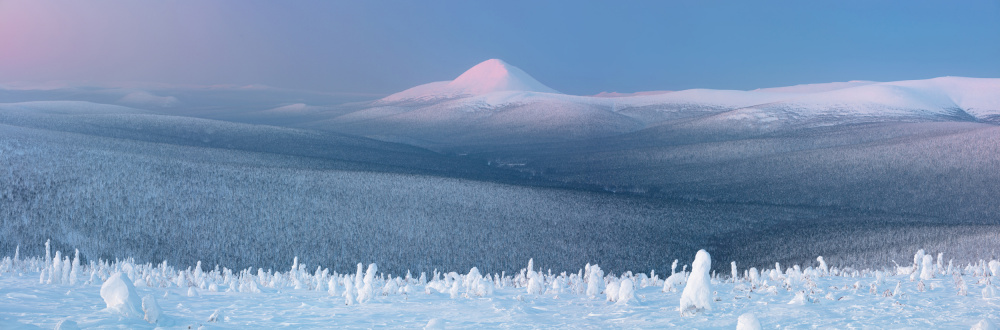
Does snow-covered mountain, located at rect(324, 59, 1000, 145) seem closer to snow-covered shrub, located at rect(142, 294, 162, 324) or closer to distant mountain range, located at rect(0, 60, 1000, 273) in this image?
distant mountain range, located at rect(0, 60, 1000, 273)

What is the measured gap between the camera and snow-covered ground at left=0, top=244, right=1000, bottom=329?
7.29 metres

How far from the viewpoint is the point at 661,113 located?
167500 millimetres

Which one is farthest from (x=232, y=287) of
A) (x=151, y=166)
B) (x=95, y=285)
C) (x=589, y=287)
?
(x=151, y=166)

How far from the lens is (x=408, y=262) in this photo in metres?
25.1

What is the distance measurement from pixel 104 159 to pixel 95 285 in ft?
101

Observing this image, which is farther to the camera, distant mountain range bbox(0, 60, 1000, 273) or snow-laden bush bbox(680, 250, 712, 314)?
distant mountain range bbox(0, 60, 1000, 273)

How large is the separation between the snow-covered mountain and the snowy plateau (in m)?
22.9

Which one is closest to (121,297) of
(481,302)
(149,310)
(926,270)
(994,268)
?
(149,310)

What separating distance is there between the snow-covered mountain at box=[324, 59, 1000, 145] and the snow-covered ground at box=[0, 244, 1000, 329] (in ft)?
345

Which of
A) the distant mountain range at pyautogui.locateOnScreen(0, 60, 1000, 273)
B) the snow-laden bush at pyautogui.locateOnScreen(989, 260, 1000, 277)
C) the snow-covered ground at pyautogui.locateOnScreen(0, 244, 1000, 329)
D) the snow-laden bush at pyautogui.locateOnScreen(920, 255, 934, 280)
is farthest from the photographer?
the distant mountain range at pyautogui.locateOnScreen(0, 60, 1000, 273)

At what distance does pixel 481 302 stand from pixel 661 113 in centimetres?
16406

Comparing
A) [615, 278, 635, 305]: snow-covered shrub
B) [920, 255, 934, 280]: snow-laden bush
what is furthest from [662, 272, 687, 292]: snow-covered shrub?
[920, 255, 934, 280]: snow-laden bush

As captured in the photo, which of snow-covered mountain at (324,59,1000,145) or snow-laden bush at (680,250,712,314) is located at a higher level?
snow-covered mountain at (324,59,1000,145)

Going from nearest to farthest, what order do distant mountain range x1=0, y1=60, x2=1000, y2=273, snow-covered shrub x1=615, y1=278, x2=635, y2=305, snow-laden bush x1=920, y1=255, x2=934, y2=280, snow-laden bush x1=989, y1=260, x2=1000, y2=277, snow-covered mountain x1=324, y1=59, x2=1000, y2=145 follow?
snow-covered shrub x1=615, y1=278, x2=635, y2=305 → snow-laden bush x1=920, y1=255, x2=934, y2=280 → snow-laden bush x1=989, y1=260, x2=1000, y2=277 → distant mountain range x1=0, y1=60, x2=1000, y2=273 → snow-covered mountain x1=324, y1=59, x2=1000, y2=145
